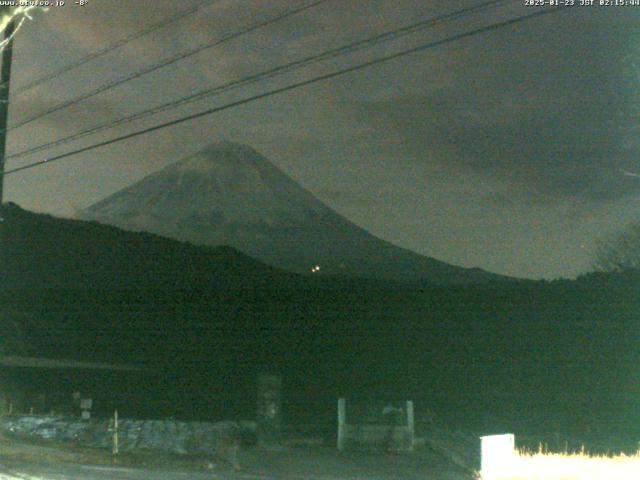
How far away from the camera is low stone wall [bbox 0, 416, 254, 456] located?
2262cm

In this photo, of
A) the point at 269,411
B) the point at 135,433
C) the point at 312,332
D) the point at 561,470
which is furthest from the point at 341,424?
the point at 312,332

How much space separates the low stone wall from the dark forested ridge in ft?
33.6

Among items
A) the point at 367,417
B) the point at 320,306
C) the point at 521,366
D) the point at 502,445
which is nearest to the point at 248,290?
the point at 320,306

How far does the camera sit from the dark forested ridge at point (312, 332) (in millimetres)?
38938

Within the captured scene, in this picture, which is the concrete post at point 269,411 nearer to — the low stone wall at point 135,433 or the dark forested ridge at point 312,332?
the low stone wall at point 135,433

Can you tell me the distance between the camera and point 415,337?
50.1m

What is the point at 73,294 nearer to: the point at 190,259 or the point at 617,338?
the point at 190,259

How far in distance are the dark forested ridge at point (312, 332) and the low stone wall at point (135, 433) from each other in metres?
10.2

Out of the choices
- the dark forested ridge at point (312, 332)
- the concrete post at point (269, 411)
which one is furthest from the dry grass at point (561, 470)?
the dark forested ridge at point (312, 332)

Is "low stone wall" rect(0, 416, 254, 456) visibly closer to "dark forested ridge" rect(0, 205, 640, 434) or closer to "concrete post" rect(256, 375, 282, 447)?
"concrete post" rect(256, 375, 282, 447)

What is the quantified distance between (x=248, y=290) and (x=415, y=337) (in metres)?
16.6

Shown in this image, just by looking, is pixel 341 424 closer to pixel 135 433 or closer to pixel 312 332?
pixel 135 433

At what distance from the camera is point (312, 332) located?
55.8m

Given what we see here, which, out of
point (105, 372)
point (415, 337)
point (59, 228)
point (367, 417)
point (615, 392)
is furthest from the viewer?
point (59, 228)
